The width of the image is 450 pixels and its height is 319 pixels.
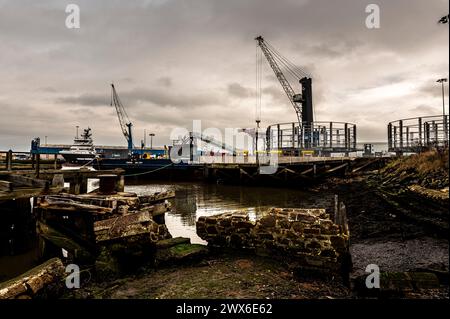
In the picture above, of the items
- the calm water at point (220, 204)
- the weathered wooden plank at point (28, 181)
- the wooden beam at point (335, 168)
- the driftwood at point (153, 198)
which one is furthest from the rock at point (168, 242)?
the wooden beam at point (335, 168)

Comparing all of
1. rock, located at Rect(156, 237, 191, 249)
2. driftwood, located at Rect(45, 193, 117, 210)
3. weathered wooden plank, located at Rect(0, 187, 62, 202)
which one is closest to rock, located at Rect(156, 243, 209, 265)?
rock, located at Rect(156, 237, 191, 249)

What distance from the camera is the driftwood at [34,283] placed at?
4031 millimetres

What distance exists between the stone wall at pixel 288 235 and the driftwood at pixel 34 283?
278 cm

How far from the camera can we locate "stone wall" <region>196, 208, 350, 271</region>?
4.73 metres

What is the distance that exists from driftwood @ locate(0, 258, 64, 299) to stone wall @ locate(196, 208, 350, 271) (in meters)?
2.78

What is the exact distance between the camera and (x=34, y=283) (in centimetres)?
430

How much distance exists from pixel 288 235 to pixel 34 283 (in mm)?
4471

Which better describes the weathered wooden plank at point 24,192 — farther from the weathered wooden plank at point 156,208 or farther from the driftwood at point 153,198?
the weathered wooden plank at point 156,208

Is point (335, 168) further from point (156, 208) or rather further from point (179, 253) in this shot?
point (179, 253)

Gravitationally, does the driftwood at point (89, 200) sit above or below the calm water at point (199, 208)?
above

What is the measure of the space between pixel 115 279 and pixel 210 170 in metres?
21.4
